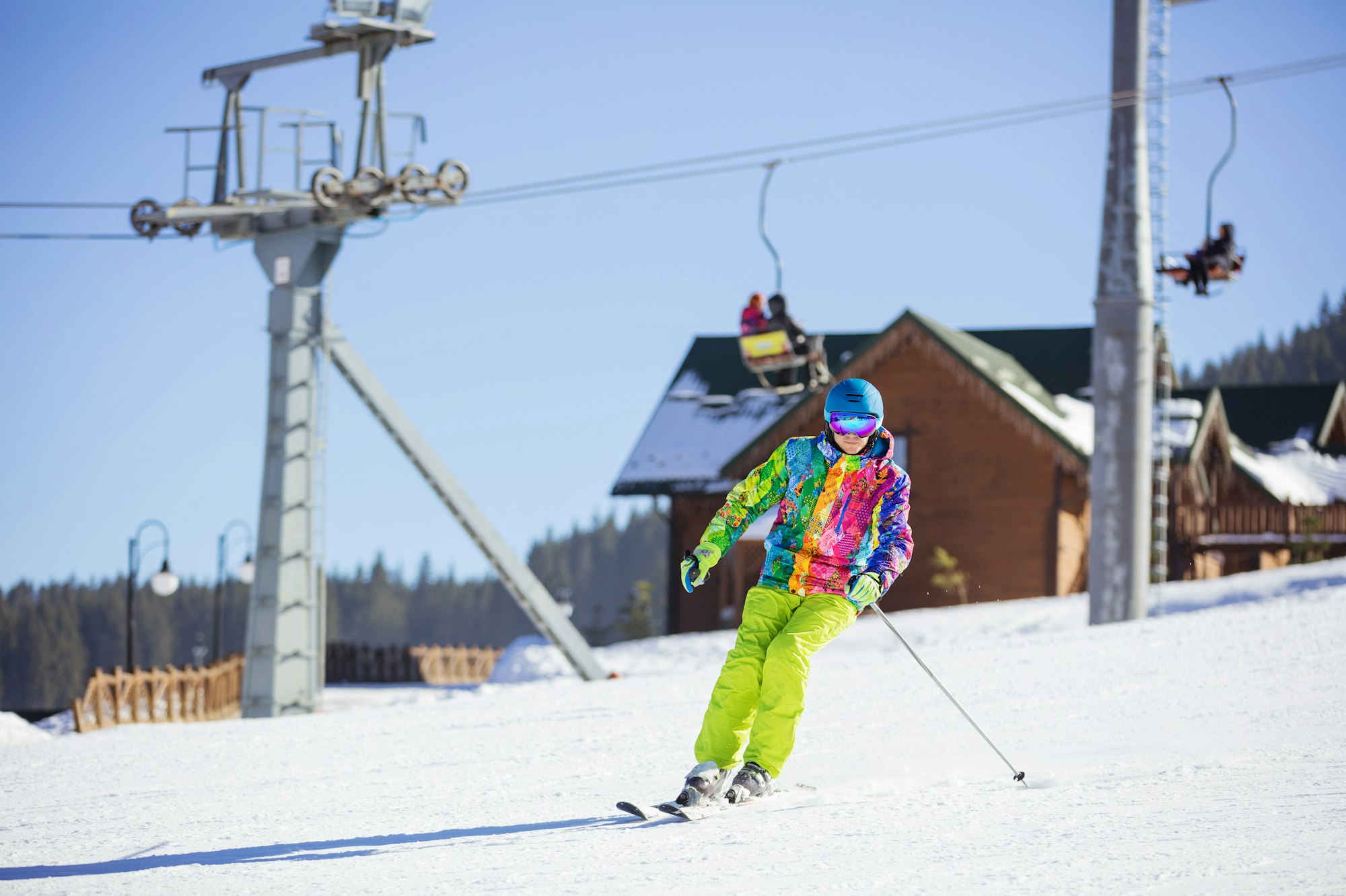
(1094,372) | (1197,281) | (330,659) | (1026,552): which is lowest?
(330,659)

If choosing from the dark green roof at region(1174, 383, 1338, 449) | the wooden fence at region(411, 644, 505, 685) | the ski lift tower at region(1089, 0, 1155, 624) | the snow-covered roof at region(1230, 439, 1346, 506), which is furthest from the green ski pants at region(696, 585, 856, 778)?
the dark green roof at region(1174, 383, 1338, 449)

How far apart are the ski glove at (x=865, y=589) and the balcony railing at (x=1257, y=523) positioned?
92.9 ft

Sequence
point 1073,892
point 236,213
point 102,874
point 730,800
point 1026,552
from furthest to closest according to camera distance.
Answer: point 1026,552 → point 236,213 → point 730,800 → point 102,874 → point 1073,892

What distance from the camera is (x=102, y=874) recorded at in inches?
219

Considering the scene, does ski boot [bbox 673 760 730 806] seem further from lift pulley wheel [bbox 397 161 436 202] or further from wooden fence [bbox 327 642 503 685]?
wooden fence [bbox 327 642 503 685]

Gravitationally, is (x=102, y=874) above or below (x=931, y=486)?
below

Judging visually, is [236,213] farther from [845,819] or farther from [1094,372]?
[845,819]

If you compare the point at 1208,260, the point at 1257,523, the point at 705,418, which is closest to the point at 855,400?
the point at 1208,260

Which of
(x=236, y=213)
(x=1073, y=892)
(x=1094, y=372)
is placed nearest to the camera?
(x=1073, y=892)

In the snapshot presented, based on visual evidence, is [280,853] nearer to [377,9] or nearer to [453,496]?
[453,496]

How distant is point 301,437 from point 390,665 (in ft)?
72.2

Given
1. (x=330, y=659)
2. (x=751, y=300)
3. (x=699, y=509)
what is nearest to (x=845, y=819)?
(x=751, y=300)

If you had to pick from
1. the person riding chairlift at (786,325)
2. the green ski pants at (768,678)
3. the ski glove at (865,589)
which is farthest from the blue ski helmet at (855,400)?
the person riding chairlift at (786,325)

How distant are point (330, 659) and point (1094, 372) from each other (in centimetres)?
2775
